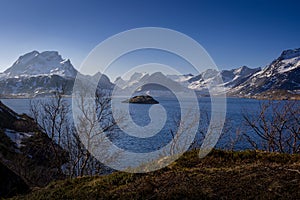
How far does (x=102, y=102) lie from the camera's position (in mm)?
26812

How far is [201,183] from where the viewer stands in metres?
8.95

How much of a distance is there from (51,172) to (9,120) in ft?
92.2

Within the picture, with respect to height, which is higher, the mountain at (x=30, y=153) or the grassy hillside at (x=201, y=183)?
the grassy hillside at (x=201, y=183)

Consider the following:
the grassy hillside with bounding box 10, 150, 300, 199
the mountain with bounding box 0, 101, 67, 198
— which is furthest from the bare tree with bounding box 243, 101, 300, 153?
the mountain with bounding box 0, 101, 67, 198

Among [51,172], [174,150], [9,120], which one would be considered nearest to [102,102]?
[174,150]

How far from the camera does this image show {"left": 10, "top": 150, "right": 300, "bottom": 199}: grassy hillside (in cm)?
804

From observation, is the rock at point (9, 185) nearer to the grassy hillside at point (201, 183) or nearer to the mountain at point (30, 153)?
the grassy hillside at point (201, 183)

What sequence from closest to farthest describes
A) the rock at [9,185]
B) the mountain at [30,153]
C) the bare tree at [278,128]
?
the rock at [9,185]
the bare tree at [278,128]
the mountain at [30,153]

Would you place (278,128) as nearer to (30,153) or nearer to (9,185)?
(9,185)

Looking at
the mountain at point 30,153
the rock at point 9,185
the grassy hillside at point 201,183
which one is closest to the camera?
the grassy hillside at point 201,183

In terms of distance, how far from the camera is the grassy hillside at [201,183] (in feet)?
26.4

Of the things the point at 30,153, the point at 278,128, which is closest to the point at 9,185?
the point at 278,128

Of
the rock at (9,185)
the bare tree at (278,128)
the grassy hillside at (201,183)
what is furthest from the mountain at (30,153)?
the bare tree at (278,128)

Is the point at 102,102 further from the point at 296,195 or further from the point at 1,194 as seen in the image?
the point at 296,195
